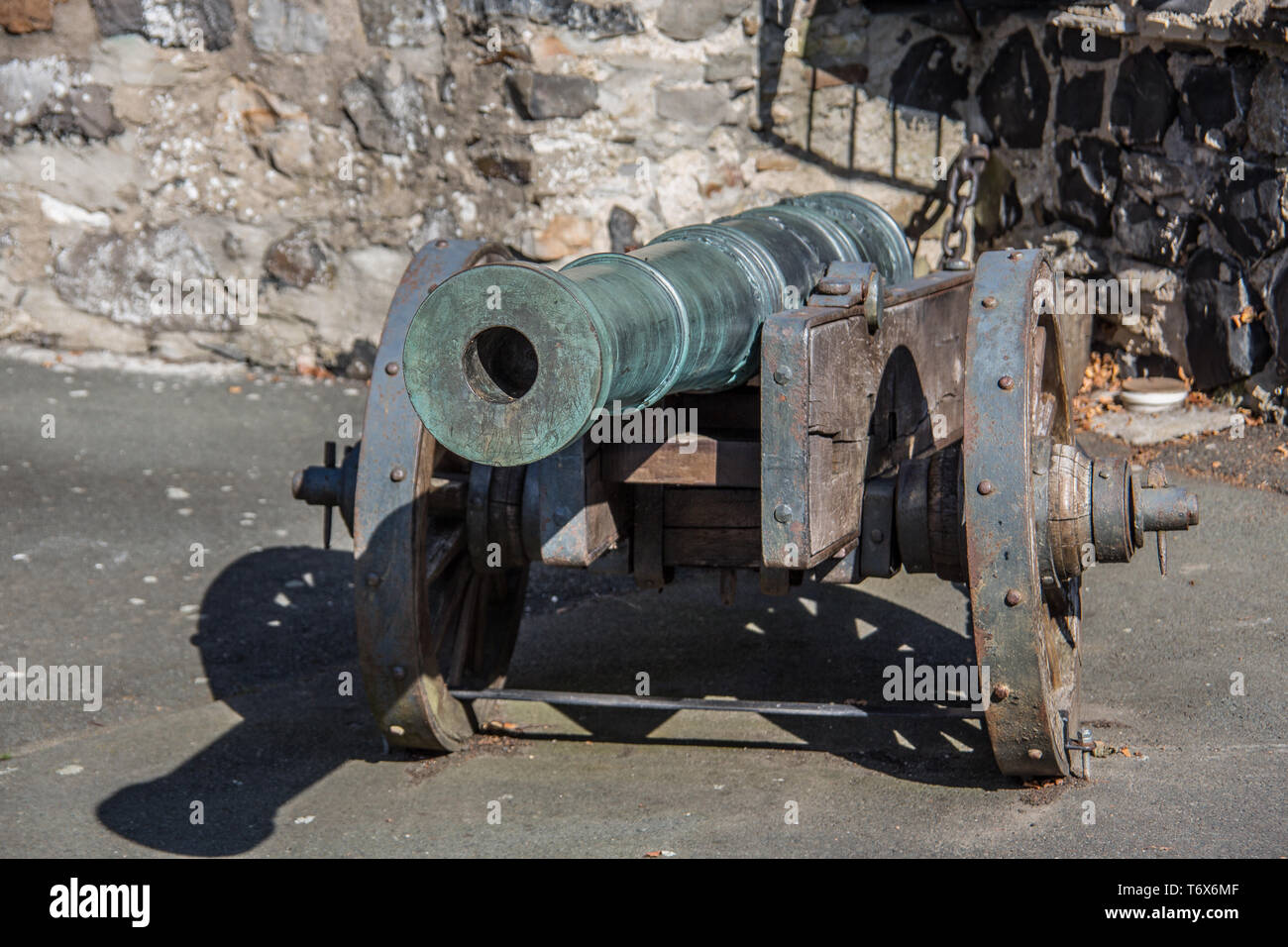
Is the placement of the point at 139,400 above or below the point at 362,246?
below

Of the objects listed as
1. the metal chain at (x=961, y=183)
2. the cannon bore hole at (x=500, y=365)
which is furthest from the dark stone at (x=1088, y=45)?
the cannon bore hole at (x=500, y=365)

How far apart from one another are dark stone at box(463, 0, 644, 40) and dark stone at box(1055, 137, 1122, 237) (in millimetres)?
1956

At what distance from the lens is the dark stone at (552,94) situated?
6.45 metres

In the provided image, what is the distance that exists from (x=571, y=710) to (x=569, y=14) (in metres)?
3.61

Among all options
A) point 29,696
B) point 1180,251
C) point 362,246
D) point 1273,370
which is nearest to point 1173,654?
point 1273,370

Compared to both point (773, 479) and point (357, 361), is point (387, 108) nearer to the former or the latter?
point (357, 361)

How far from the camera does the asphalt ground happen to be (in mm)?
3039

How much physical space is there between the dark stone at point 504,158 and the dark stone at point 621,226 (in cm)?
41

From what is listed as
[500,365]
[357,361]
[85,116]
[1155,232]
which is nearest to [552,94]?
[357,361]

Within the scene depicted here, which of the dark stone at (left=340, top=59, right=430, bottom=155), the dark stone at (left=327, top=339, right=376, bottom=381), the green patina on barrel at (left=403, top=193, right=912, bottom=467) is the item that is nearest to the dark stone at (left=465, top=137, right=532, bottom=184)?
the dark stone at (left=340, top=59, right=430, bottom=155)

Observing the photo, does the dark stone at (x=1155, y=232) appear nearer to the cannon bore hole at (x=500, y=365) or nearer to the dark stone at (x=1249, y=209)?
the dark stone at (x=1249, y=209)

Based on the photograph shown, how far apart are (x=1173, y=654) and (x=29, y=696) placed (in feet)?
10.2
